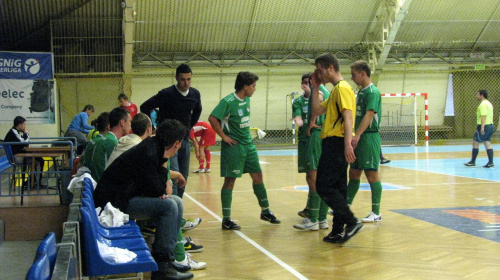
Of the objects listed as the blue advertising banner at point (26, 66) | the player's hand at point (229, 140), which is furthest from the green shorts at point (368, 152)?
the blue advertising banner at point (26, 66)

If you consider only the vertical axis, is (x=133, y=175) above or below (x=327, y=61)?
below

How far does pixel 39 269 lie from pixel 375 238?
4.40 meters

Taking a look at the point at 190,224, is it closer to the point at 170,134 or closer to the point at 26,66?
the point at 170,134

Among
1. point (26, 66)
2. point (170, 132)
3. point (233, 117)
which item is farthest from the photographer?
point (26, 66)

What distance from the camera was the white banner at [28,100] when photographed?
16.9 metres

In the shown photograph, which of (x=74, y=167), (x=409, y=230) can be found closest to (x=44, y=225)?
(x=74, y=167)

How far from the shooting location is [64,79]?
2025 cm

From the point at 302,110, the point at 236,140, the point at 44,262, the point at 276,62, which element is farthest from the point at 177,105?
the point at 276,62

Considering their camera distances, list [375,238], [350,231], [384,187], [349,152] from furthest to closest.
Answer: [384,187] < [375,238] < [350,231] < [349,152]

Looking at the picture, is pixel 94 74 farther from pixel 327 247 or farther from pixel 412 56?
pixel 327 247

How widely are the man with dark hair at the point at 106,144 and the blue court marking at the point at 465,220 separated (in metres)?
3.59

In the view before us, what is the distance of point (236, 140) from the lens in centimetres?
639

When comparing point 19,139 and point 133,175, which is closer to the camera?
point 133,175

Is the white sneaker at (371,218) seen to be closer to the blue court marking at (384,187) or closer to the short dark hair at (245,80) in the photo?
the short dark hair at (245,80)
